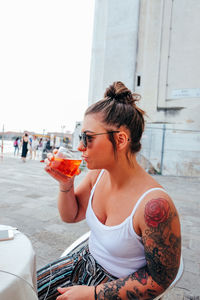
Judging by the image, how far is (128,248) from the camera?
1.09 metres

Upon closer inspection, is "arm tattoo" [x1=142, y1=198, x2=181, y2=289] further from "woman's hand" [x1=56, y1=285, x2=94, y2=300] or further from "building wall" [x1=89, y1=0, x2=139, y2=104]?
"building wall" [x1=89, y1=0, x2=139, y2=104]

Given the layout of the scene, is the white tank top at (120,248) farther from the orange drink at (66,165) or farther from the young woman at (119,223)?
the orange drink at (66,165)

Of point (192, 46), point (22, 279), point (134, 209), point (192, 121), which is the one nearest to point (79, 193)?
point (134, 209)

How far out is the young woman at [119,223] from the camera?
1011mm

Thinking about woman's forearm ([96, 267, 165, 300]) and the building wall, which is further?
the building wall

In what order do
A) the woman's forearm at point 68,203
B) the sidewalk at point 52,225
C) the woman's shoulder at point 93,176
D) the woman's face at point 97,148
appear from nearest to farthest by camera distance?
the woman's face at point 97,148 → the woman's forearm at point 68,203 → the woman's shoulder at point 93,176 → the sidewalk at point 52,225

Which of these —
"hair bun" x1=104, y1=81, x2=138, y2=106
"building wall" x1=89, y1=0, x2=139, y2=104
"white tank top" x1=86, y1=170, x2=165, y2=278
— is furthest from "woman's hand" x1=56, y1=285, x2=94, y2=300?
"building wall" x1=89, y1=0, x2=139, y2=104

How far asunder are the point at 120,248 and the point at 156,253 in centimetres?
18

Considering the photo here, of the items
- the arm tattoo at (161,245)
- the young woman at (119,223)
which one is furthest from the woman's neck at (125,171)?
the arm tattoo at (161,245)

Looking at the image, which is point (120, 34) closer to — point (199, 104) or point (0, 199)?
point (199, 104)

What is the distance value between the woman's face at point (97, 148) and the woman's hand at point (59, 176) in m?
0.21

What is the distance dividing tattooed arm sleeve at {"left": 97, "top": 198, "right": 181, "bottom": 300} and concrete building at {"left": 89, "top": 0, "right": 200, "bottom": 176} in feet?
A: 36.2

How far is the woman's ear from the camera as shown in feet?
4.03

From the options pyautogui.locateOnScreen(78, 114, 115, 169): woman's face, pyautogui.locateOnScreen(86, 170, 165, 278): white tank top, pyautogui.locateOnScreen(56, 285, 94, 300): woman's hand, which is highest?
pyautogui.locateOnScreen(78, 114, 115, 169): woman's face
